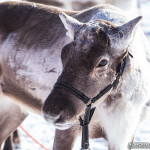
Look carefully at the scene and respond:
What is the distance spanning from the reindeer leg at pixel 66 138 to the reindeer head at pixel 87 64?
1.53ft

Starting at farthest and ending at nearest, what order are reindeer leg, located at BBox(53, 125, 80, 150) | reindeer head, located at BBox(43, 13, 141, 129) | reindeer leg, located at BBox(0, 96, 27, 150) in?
reindeer leg, located at BBox(0, 96, 27, 150) < reindeer leg, located at BBox(53, 125, 80, 150) < reindeer head, located at BBox(43, 13, 141, 129)

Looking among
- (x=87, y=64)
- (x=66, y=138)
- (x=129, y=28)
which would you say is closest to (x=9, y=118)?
(x=66, y=138)

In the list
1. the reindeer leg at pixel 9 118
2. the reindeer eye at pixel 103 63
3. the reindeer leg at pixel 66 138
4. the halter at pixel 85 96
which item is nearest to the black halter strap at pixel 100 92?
the halter at pixel 85 96

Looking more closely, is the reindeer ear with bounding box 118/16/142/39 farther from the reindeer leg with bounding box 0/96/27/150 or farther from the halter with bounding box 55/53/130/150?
the reindeer leg with bounding box 0/96/27/150

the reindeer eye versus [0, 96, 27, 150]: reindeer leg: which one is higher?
the reindeer eye

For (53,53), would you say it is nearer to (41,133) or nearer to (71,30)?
(71,30)

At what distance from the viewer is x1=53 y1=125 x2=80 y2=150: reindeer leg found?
255cm

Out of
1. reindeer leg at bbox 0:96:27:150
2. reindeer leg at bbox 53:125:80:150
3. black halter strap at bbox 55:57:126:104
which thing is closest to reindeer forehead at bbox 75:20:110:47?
black halter strap at bbox 55:57:126:104

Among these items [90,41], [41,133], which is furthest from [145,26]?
[90,41]

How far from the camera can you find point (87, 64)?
1990 mm

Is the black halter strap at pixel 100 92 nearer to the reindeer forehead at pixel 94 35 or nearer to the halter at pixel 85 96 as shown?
the halter at pixel 85 96

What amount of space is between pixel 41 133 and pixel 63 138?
1988mm

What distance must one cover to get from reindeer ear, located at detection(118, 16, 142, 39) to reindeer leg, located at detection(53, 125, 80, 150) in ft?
2.89

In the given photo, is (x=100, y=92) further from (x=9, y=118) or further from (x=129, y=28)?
(x=9, y=118)
